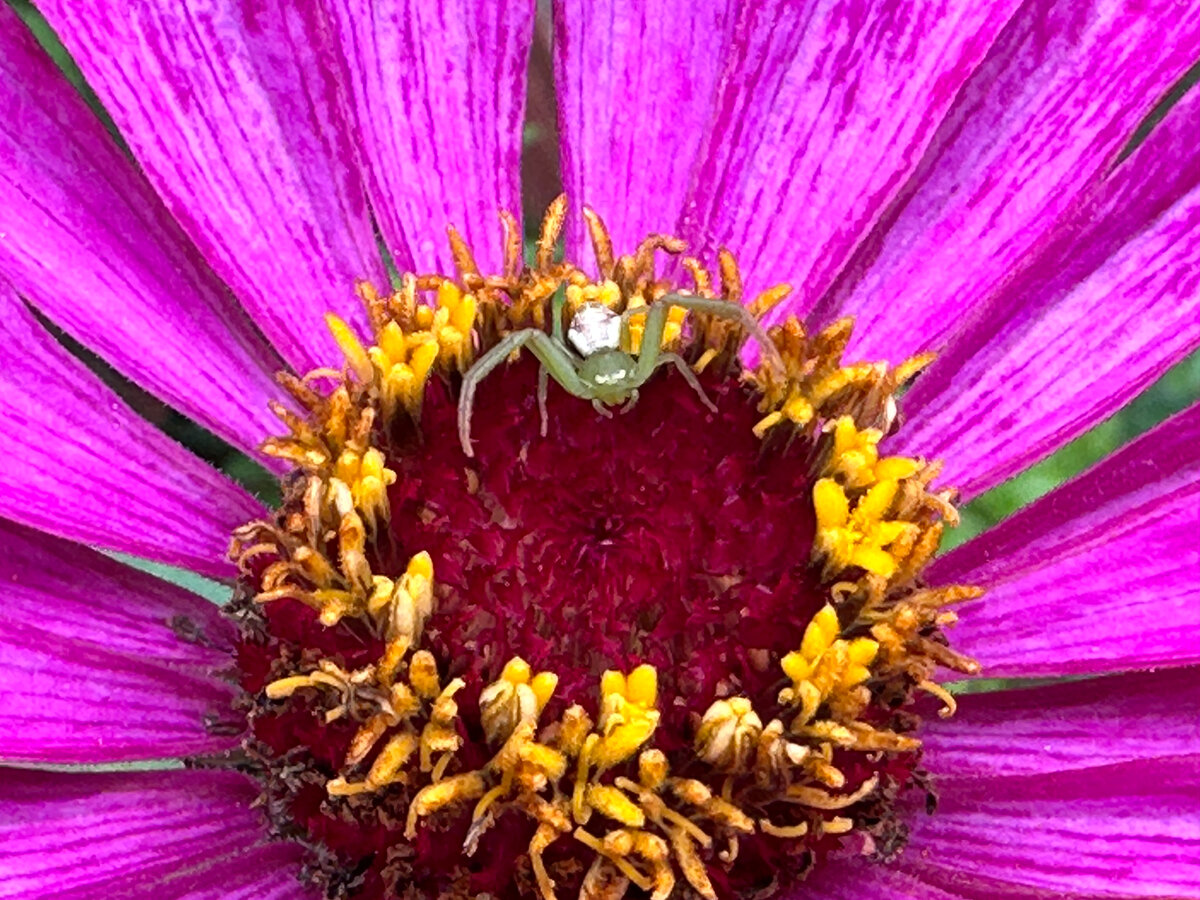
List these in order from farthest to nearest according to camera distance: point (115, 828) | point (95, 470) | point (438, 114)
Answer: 1. point (438, 114)
2. point (95, 470)
3. point (115, 828)

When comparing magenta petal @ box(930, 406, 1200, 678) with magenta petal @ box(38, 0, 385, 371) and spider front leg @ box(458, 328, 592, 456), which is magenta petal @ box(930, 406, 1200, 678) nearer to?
spider front leg @ box(458, 328, 592, 456)

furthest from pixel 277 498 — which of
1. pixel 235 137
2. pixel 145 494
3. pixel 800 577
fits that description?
pixel 800 577

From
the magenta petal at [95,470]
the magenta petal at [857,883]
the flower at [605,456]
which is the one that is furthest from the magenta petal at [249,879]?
the magenta petal at [857,883]

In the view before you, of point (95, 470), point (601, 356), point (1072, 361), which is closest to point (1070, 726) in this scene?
point (1072, 361)

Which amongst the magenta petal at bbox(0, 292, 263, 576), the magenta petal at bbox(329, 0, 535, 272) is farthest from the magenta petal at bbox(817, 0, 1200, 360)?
the magenta petal at bbox(0, 292, 263, 576)

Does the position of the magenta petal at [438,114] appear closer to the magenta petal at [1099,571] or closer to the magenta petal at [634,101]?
the magenta petal at [634,101]

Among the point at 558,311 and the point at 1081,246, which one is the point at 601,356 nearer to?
the point at 558,311
